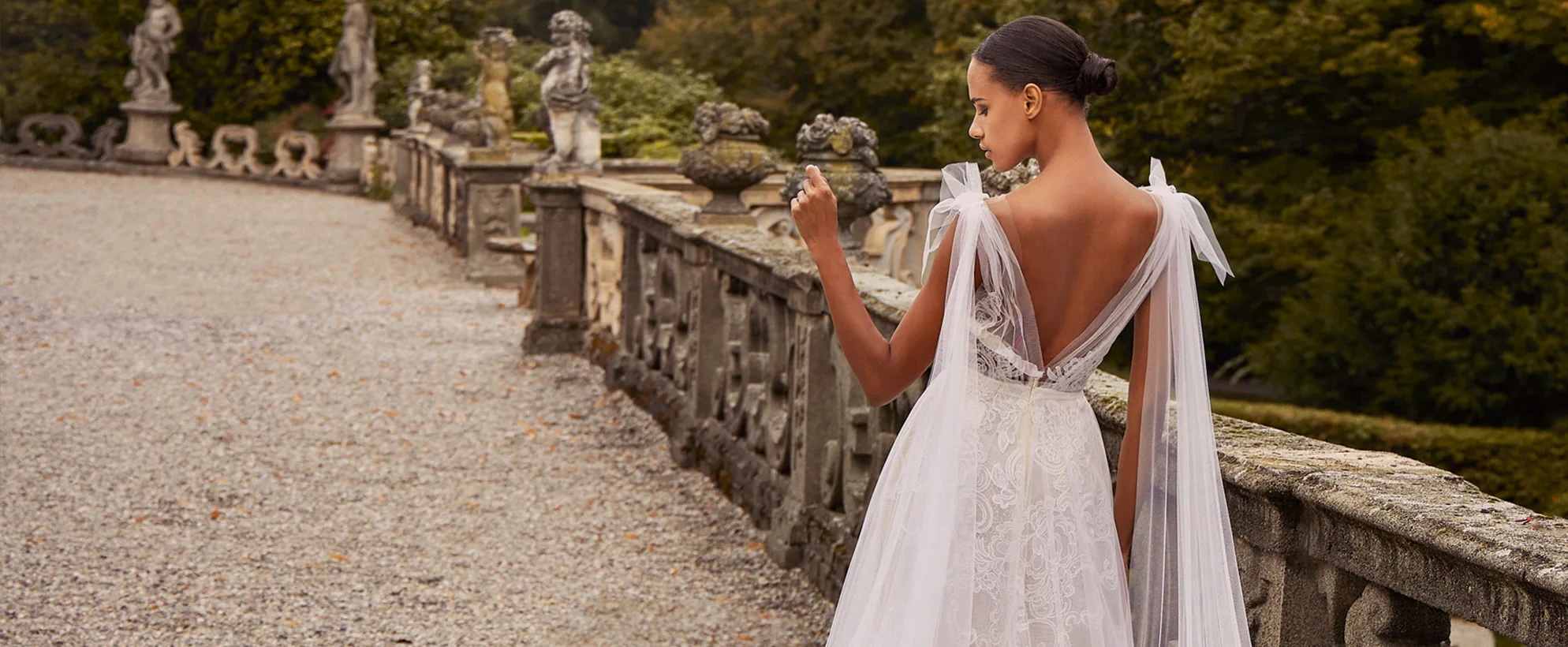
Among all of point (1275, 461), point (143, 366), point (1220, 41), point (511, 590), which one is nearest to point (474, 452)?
point (511, 590)

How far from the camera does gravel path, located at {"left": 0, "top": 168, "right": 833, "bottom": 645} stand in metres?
5.14

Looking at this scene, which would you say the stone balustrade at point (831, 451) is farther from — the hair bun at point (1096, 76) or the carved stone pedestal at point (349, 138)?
the carved stone pedestal at point (349, 138)

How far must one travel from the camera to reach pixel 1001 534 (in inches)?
104

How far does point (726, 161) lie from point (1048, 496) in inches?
198

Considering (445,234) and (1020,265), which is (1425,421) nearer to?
(445,234)

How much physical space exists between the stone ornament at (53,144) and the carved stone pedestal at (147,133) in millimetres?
1320

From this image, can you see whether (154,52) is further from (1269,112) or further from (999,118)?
(999,118)

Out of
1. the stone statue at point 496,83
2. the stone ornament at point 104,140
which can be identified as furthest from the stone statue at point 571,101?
the stone ornament at point 104,140

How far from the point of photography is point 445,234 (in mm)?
17844

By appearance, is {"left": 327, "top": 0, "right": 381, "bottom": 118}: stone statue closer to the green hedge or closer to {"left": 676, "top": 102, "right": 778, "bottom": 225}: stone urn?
the green hedge

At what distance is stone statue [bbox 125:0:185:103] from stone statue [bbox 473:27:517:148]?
16972 mm

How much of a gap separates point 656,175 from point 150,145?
742 inches

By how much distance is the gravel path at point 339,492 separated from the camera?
5.14 m

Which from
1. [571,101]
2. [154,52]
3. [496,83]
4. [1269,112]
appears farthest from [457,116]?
[154,52]
